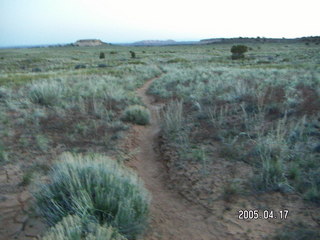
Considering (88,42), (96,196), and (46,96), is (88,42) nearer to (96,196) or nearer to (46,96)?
(46,96)

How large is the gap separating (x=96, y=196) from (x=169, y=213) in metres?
1.29

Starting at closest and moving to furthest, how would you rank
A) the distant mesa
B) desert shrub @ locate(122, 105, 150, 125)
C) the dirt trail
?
1. the dirt trail
2. desert shrub @ locate(122, 105, 150, 125)
3. the distant mesa

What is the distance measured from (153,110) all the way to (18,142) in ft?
17.6

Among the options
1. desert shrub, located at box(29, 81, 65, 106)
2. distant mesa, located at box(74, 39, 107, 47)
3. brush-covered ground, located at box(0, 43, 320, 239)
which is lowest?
brush-covered ground, located at box(0, 43, 320, 239)

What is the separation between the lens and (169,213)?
477 centimetres

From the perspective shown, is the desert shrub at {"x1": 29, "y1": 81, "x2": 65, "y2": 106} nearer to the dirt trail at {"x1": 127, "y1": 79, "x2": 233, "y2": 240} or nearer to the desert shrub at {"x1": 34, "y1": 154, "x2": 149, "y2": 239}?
the dirt trail at {"x1": 127, "y1": 79, "x2": 233, "y2": 240}

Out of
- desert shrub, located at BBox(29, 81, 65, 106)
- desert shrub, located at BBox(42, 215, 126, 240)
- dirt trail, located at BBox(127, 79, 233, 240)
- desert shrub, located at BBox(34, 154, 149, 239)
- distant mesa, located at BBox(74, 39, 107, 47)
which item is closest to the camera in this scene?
desert shrub, located at BBox(42, 215, 126, 240)

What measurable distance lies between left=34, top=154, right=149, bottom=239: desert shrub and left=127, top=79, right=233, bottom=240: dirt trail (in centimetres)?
36

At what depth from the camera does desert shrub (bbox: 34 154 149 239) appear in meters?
3.85

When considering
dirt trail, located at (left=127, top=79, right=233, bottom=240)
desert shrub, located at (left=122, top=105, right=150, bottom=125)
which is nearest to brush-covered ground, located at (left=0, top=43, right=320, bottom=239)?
desert shrub, located at (left=122, top=105, right=150, bottom=125)

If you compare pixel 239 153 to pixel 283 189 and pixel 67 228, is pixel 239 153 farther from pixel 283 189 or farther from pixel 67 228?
pixel 67 228

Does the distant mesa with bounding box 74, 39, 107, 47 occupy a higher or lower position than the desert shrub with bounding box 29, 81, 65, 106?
higher

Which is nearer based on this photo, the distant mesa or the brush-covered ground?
the brush-covered ground

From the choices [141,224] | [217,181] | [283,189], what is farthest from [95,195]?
[283,189]
